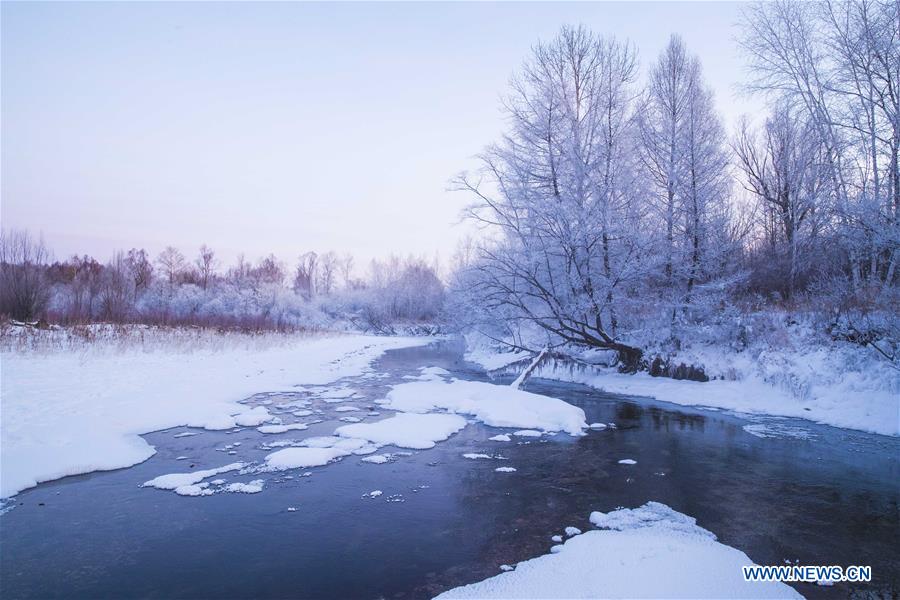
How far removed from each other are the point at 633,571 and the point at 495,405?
22.4 ft

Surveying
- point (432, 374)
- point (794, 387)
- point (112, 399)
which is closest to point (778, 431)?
point (794, 387)

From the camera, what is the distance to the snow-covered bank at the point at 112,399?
6770 millimetres

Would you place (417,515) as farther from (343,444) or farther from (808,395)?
(808,395)

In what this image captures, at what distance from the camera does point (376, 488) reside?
20.5 feet

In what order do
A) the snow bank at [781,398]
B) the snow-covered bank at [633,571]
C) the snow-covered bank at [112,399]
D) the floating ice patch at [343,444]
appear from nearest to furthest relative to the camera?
the snow-covered bank at [633,571], the snow-covered bank at [112,399], the floating ice patch at [343,444], the snow bank at [781,398]

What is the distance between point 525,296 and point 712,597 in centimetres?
1252

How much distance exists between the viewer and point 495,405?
1082 centimetres

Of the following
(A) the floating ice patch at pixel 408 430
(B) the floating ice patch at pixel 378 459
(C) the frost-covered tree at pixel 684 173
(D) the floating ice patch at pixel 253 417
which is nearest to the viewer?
(B) the floating ice patch at pixel 378 459

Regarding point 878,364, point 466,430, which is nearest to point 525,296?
point 466,430

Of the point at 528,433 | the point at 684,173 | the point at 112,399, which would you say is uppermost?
the point at 684,173

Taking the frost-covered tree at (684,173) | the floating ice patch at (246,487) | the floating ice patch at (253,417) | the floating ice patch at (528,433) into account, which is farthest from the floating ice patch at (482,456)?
the frost-covered tree at (684,173)

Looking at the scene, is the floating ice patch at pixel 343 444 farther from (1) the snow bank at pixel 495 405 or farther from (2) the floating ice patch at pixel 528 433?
(2) the floating ice patch at pixel 528 433

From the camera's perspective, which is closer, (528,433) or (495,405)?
(528,433)

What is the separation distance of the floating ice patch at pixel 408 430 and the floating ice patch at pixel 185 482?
2.42 metres
